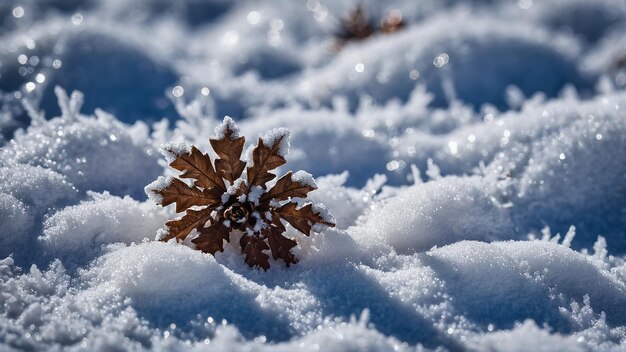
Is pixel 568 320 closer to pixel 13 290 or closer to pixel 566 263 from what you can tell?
pixel 566 263

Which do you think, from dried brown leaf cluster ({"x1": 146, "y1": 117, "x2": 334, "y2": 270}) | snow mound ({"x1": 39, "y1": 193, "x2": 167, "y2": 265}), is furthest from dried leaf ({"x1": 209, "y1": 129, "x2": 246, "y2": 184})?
snow mound ({"x1": 39, "y1": 193, "x2": 167, "y2": 265})

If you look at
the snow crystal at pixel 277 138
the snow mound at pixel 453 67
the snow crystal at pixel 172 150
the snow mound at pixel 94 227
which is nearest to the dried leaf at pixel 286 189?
the snow crystal at pixel 277 138

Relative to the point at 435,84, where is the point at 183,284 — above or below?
below

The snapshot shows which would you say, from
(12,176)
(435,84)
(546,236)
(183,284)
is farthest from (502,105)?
→ (12,176)

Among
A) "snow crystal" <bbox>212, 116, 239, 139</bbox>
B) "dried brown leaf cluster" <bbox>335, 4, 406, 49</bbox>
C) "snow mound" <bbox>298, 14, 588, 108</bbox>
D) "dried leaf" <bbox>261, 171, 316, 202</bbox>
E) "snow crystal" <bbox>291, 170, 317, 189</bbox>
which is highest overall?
"dried brown leaf cluster" <bbox>335, 4, 406, 49</bbox>

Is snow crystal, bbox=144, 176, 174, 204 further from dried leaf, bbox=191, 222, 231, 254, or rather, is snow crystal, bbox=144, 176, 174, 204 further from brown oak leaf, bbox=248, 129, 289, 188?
brown oak leaf, bbox=248, 129, 289, 188
